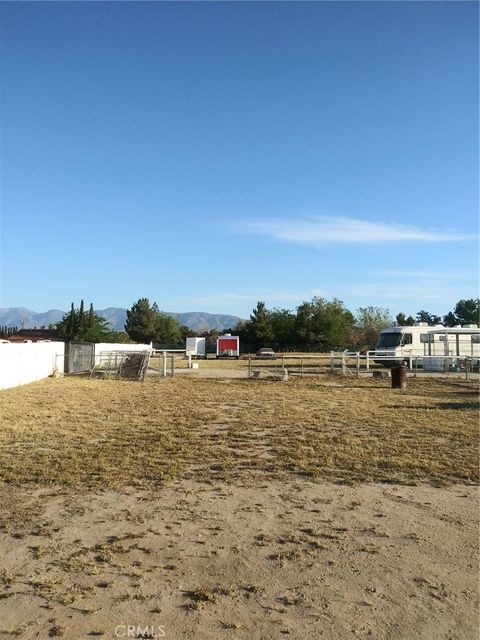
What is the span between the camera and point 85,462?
25.9 ft

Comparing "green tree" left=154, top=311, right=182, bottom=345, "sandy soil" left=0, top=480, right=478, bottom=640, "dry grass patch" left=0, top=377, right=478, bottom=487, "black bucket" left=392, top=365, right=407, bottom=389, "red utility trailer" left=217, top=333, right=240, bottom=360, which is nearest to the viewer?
"sandy soil" left=0, top=480, right=478, bottom=640

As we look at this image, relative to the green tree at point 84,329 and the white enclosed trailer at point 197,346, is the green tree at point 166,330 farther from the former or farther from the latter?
the white enclosed trailer at point 197,346

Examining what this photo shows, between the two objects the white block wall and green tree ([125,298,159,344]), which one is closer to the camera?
the white block wall

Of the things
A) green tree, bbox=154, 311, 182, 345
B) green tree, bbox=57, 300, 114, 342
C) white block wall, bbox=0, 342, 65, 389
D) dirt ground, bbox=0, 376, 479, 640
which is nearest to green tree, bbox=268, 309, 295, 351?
green tree, bbox=154, 311, 182, 345

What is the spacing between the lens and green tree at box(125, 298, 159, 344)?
98.6 metres

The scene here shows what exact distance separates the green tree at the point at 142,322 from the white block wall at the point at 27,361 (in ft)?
230

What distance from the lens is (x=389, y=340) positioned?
122ft

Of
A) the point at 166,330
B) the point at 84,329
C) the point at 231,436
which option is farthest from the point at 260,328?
the point at 231,436

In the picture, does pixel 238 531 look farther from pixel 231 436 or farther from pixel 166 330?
pixel 166 330

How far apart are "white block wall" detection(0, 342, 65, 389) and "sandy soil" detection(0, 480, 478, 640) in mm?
14451

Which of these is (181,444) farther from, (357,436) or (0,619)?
(0,619)

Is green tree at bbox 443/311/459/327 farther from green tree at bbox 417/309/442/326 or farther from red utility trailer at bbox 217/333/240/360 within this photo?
red utility trailer at bbox 217/333/240/360

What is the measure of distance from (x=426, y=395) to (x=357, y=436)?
908 centimetres

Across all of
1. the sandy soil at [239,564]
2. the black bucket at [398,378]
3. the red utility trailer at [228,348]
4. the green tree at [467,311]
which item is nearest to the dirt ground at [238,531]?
the sandy soil at [239,564]
